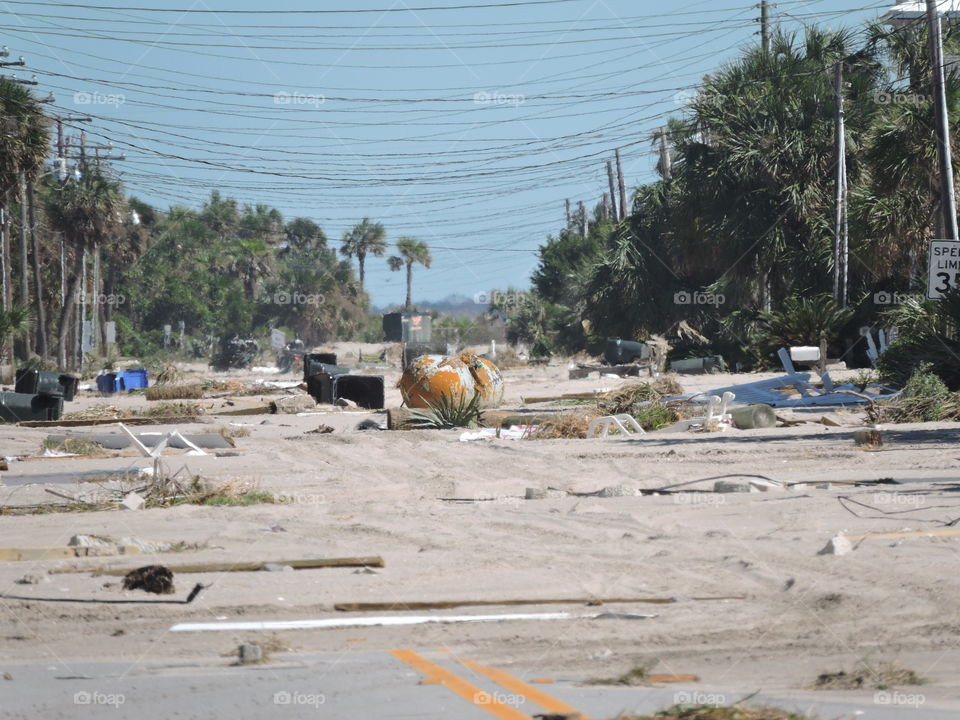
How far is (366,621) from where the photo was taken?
6395 mm

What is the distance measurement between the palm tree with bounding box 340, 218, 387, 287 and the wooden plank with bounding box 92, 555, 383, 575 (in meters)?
94.1

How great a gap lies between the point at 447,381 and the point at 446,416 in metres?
2.11

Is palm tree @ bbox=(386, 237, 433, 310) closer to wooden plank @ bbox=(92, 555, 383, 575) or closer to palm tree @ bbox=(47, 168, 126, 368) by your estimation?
palm tree @ bbox=(47, 168, 126, 368)

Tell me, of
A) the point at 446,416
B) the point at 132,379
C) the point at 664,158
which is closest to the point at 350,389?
the point at 446,416

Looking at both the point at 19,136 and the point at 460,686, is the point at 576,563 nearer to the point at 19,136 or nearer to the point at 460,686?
the point at 460,686

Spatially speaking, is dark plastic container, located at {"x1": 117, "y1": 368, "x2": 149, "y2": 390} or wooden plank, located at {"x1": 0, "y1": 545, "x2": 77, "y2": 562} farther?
dark plastic container, located at {"x1": 117, "y1": 368, "x2": 149, "y2": 390}

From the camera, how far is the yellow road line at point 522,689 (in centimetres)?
486

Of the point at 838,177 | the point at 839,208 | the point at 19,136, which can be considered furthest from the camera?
the point at 19,136

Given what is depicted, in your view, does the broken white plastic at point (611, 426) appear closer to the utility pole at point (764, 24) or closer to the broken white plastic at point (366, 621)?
the broken white plastic at point (366, 621)

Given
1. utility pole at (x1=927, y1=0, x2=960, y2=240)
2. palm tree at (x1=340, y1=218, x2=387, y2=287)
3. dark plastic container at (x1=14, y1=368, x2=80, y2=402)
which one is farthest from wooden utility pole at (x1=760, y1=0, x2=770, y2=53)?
palm tree at (x1=340, y1=218, x2=387, y2=287)

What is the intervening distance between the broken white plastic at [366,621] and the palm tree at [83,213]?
4462 cm

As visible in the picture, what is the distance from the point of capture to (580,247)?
64625 mm

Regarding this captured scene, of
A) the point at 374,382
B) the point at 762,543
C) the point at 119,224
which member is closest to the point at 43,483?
Answer: the point at 762,543

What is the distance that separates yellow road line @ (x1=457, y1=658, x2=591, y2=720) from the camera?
4.86m
